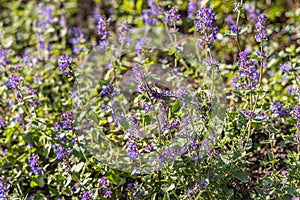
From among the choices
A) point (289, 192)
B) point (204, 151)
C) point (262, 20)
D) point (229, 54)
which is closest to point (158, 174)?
point (204, 151)

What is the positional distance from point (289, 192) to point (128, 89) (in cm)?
170

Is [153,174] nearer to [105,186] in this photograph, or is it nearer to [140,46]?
[105,186]

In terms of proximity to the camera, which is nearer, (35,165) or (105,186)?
(105,186)

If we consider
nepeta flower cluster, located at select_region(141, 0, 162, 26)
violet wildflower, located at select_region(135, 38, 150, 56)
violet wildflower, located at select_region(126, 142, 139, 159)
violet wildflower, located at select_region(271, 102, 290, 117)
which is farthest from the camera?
nepeta flower cluster, located at select_region(141, 0, 162, 26)

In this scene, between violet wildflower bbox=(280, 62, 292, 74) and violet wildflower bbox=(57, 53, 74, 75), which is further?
violet wildflower bbox=(280, 62, 292, 74)

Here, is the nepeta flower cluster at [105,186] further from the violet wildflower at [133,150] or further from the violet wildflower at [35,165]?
the violet wildflower at [35,165]

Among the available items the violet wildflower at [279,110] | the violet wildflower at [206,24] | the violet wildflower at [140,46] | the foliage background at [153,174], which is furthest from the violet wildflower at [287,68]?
the violet wildflower at [140,46]

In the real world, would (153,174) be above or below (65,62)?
below

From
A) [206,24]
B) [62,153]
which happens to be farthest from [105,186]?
[206,24]

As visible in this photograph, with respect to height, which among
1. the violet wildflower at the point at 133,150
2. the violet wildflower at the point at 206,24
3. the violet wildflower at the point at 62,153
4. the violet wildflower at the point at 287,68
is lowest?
the violet wildflower at the point at 62,153

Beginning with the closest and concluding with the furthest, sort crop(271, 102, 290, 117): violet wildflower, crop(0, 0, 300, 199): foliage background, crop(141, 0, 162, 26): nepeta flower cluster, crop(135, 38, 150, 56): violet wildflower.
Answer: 1. crop(0, 0, 300, 199): foliage background
2. crop(271, 102, 290, 117): violet wildflower
3. crop(135, 38, 150, 56): violet wildflower
4. crop(141, 0, 162, 26): nepeta flower cluster

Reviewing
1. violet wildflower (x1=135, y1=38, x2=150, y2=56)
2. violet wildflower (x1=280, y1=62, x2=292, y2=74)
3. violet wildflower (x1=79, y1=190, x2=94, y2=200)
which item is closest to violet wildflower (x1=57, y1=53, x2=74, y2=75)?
violet wildflower (x1=79, y1=190, x2=94, y2=200)

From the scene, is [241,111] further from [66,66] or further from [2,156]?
[2,156]

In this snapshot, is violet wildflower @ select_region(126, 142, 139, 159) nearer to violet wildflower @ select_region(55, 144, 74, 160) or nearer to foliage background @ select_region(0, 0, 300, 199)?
foliage background @ select_region(0, 0, 300, 199)
